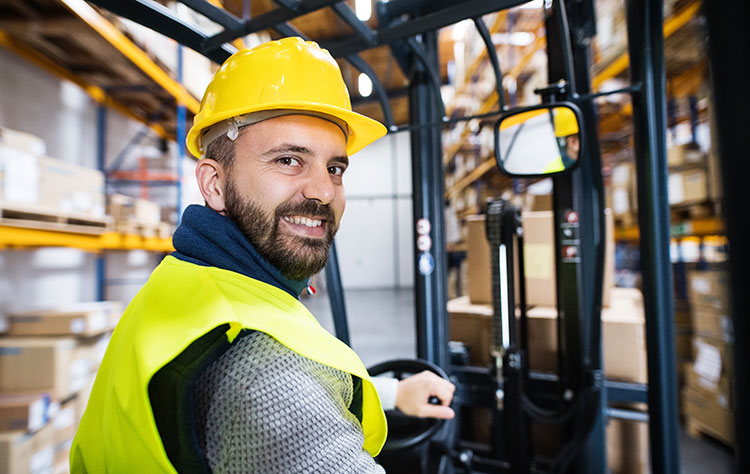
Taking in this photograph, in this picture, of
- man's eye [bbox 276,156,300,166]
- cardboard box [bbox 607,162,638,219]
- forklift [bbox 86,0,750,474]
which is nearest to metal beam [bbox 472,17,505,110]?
forklift [bbox 86,0,750,474]

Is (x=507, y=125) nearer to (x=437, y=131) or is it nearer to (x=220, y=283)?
(x=437, y=131)

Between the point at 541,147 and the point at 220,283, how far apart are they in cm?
141

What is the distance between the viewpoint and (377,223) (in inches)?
579

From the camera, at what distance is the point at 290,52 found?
1.12 meters

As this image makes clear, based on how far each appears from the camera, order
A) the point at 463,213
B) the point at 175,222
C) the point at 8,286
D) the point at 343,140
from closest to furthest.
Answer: the point at 343,140, the point at 8,286, the point at 175,222, the point at 463,213

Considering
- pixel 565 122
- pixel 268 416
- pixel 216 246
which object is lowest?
pixel 268 416

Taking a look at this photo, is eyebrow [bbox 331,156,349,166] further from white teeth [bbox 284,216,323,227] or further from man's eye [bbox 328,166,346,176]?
white teeth [bbox 284,216,323,227]

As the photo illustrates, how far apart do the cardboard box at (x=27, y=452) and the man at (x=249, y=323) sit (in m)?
2.13

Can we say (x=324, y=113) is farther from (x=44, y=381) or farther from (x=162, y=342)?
(x=44, y=381)

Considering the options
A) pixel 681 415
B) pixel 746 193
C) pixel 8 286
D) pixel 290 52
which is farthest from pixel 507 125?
pixel 8 286

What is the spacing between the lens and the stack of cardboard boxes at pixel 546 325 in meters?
2.44

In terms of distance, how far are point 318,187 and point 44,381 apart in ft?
9.43

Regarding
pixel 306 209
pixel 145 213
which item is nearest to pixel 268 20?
pixel 306 209

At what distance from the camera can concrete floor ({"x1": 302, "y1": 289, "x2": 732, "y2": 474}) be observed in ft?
10.4
